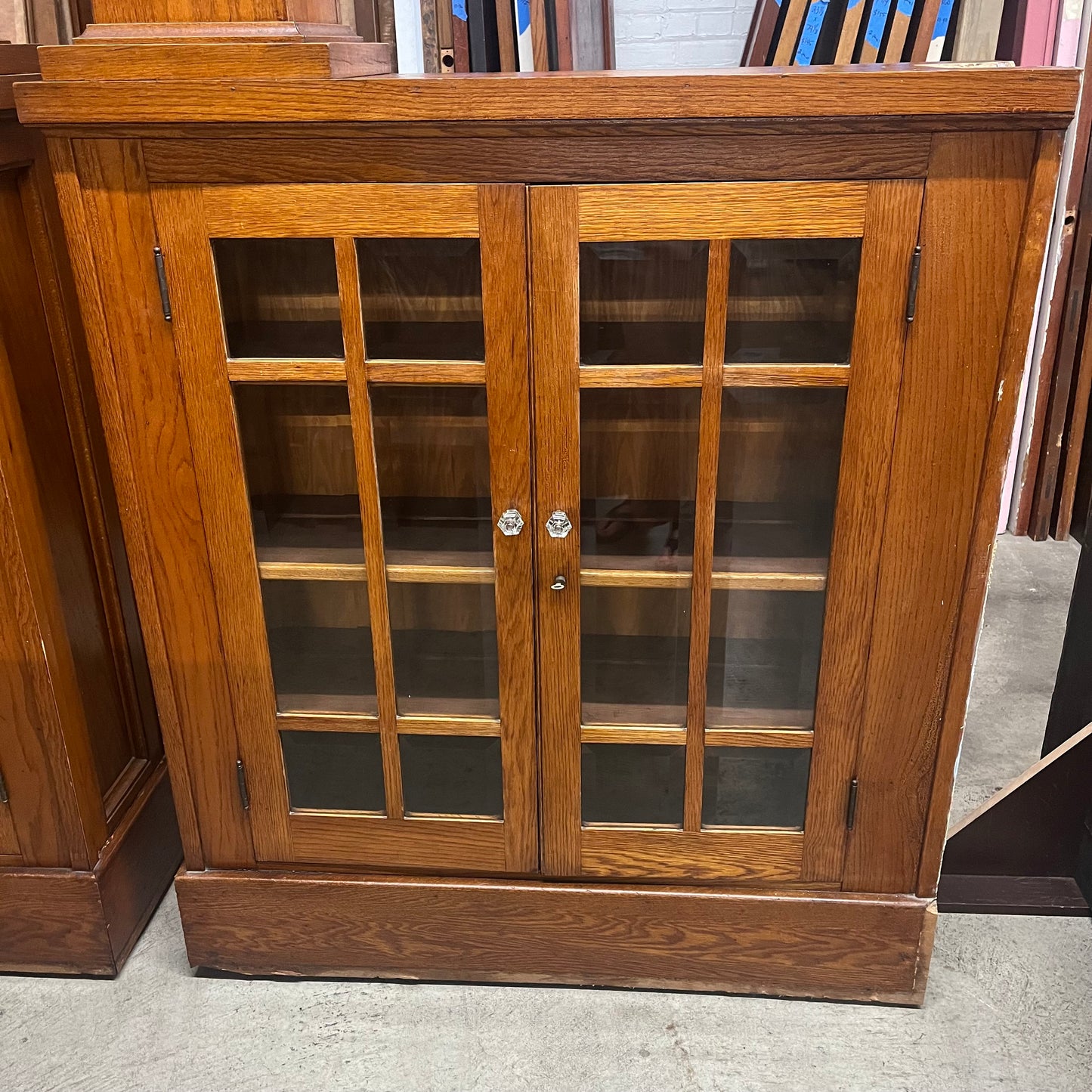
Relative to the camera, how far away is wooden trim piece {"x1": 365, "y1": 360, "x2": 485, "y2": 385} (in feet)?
3.83

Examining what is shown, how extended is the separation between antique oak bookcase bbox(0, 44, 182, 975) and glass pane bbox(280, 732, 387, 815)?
0.33m

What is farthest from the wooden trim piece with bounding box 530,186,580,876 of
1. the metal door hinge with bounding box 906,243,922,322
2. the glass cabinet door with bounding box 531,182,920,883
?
the metal door hinge with bounding box 906,243,922,322

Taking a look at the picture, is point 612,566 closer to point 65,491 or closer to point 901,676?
point 901,676

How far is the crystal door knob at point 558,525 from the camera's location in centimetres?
122

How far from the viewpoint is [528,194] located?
3.54 ft

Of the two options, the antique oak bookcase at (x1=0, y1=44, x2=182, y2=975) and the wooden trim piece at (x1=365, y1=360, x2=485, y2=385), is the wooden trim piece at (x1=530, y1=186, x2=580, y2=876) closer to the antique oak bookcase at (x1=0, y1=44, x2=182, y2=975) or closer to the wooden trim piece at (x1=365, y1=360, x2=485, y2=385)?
the wooden trim piece at (x1=365, y1=360, x2=485, y2=385)

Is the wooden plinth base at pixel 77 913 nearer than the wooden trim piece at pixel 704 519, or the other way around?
the wooden trim piece at pixel 704 519

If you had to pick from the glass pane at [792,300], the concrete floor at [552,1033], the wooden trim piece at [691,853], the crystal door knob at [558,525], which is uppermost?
the glass pane at [792,300]

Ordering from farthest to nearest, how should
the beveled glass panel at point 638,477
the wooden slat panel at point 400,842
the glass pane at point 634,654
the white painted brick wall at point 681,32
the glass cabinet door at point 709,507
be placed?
the white painted brick wall at point 681,32
the wooden slat panel at point 400,842
the glass pane at point 634,654
the beveled glass panel at point 638,477
the glass cabinet door at point 709,507

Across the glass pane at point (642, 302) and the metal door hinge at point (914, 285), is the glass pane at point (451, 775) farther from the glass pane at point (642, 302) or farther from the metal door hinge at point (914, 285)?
the metal door hinge at point (914, 285)

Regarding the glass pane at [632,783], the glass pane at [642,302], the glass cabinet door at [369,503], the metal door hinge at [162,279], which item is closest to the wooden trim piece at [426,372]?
the glass cabinet door at [369,503]

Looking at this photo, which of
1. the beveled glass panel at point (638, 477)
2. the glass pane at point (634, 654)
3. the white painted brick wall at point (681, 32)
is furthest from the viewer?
the white painted brick wall at point (681, 32)

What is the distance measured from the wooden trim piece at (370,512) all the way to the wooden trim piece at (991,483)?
0.74 metres

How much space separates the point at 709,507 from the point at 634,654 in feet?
0.79
